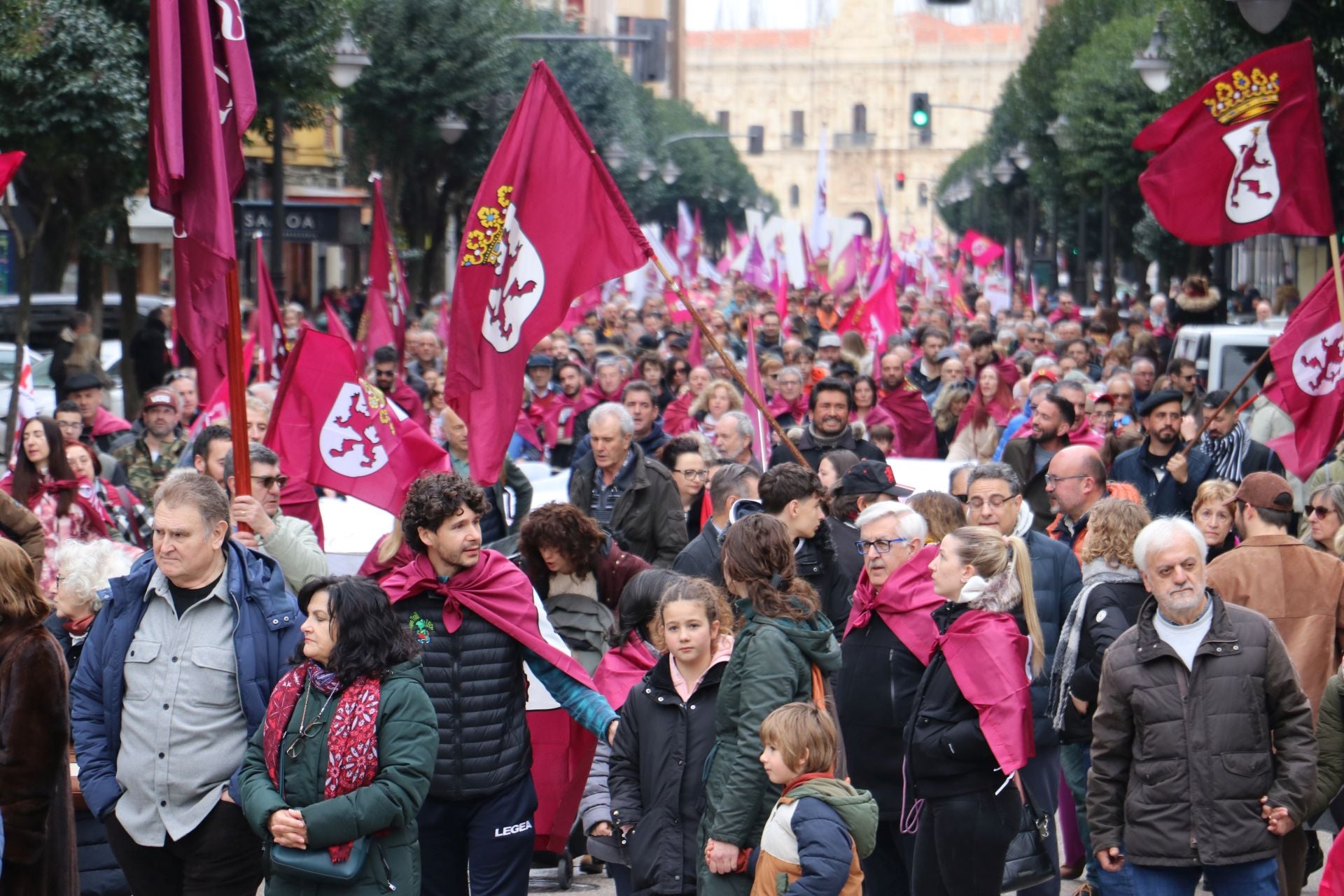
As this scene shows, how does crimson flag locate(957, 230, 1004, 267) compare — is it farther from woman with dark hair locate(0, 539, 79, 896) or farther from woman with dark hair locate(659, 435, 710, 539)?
woman with dark hair locate(0, 539, 79, 896)

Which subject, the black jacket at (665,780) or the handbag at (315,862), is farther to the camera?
the black jacket at (665,780)

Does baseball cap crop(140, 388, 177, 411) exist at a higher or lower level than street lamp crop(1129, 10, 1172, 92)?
lower

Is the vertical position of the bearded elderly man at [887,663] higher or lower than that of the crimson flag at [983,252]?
lower

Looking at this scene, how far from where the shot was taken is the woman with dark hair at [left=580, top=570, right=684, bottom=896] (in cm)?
563

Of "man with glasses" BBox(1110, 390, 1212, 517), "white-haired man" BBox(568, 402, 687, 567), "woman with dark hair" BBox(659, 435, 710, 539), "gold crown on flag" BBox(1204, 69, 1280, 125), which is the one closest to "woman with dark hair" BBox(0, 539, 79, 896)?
"white-haired man" BBox(568, 402, 687, 567)

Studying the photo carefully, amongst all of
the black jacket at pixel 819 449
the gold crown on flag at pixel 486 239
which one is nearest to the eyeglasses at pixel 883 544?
the gold crown on flag at pixel 486 239

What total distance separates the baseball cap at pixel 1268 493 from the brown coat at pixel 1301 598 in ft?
0.54

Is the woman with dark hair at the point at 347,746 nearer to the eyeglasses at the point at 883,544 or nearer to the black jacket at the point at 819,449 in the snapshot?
the eyeglasses at the point at 883,544

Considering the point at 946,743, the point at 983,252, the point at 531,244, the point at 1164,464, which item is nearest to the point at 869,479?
the point at 531,244

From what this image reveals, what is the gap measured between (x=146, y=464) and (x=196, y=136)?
4.82m

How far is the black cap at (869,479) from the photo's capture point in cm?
800

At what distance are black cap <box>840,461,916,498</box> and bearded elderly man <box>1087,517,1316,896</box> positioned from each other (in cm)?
241

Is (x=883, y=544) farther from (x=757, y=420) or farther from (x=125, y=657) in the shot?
(x=757, y=420)

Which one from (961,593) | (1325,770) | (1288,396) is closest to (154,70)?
(961,593)
